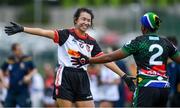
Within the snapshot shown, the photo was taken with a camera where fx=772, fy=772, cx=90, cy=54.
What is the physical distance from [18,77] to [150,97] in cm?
790

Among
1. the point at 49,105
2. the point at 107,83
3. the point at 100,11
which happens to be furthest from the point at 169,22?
the point at 100,11

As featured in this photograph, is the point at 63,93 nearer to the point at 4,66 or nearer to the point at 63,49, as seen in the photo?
the point at 63,49

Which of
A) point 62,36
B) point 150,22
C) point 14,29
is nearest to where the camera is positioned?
point 150,22

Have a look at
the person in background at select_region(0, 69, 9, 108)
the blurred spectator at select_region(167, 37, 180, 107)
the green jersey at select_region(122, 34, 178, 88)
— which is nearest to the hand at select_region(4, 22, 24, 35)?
the green jersey at select_region(122, 34, 178, 88)

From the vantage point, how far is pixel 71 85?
43.9ft

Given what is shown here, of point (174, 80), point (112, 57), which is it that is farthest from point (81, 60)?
point (174, 80)

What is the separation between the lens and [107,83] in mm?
19375

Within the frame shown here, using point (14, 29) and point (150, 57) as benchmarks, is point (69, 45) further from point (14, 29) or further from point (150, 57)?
point (150, 57)

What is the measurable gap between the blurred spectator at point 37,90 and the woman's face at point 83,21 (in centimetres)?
820

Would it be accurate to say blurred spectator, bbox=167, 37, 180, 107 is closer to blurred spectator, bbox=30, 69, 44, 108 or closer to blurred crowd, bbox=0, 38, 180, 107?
blurred crowd, bbox=0, 38, 180, 107

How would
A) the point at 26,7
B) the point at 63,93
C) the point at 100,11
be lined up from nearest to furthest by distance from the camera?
the point at 63,93, the point at 100,11, the point at 26,7

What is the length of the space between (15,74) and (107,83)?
2323 mm

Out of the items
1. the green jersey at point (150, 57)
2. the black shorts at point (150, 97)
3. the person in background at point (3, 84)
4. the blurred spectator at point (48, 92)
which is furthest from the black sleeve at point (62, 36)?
the blurred spectator at point (48, 92)

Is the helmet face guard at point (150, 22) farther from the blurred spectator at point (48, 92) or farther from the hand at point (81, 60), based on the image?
the blurred spectator at point (48, 92)
